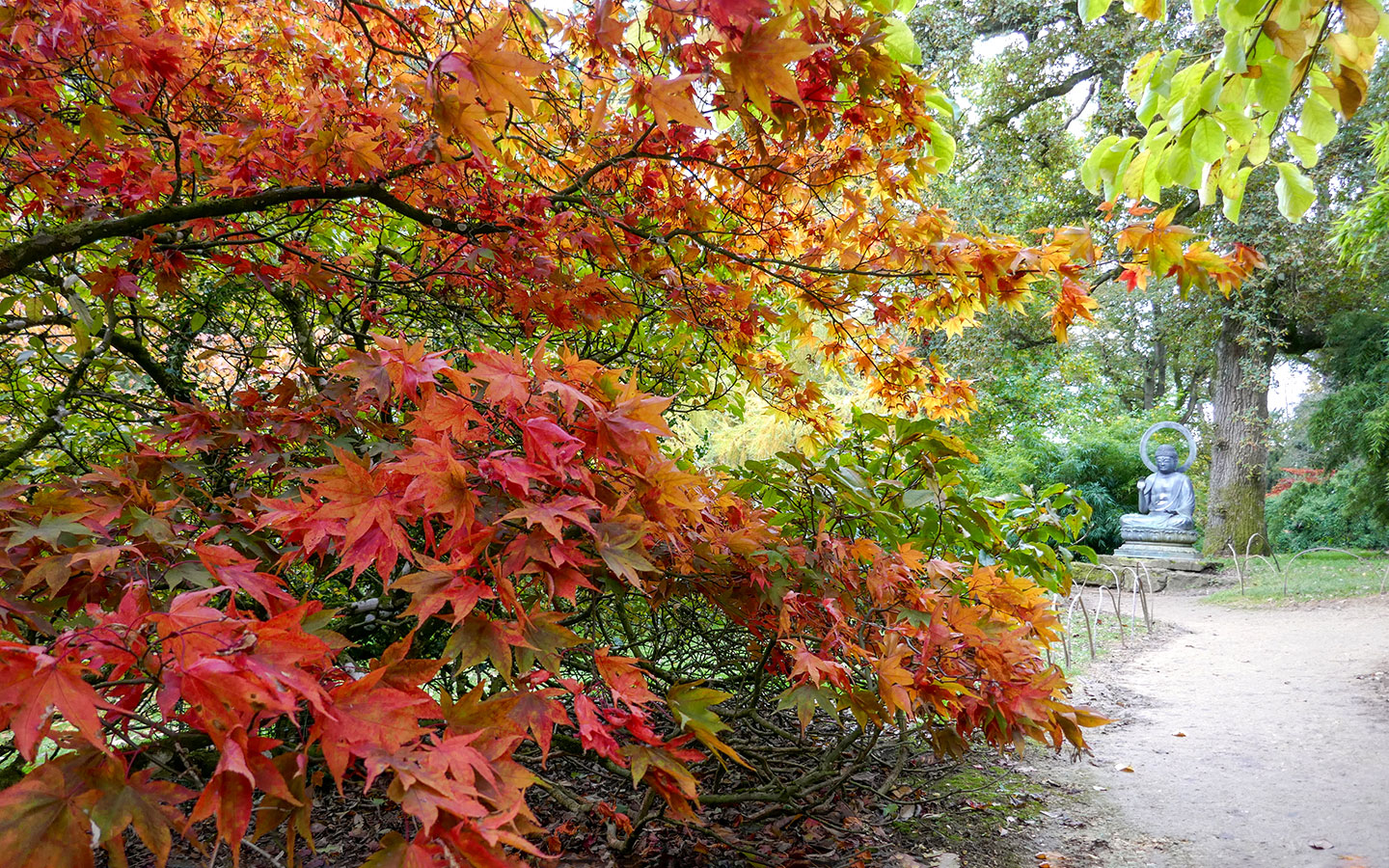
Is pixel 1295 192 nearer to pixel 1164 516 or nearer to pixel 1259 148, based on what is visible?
pixel 1259 148

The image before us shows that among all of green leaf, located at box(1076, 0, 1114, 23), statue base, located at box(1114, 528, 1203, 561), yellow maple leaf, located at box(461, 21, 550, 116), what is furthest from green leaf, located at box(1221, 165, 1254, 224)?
statue base, located at box(1114, 528, 1203, 561)

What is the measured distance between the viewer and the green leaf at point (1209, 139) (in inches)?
63.1

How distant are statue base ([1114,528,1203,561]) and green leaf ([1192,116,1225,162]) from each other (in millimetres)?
11155

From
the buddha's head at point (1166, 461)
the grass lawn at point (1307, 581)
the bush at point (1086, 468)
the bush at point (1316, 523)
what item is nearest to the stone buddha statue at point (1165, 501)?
the buddha's head at point (1166, 461)

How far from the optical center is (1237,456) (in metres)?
11.7

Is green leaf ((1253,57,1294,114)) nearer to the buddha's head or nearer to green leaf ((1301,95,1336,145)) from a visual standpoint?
green leaf ((1301,95,1336,145))

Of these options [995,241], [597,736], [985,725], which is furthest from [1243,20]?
[597,736]

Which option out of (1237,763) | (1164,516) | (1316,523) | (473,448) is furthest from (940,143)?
(1316,523)

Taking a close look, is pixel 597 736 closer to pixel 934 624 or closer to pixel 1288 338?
pixel 934 624

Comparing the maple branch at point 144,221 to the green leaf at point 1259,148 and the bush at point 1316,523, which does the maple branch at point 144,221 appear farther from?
the bush at point 1316,523

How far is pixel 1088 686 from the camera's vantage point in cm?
469

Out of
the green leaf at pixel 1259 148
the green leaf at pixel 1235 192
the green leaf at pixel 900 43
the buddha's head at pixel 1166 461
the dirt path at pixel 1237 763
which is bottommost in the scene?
the dirt path at pixel 1237 763

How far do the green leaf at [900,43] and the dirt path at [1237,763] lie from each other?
2442mm

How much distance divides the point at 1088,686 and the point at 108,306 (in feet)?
17.4
